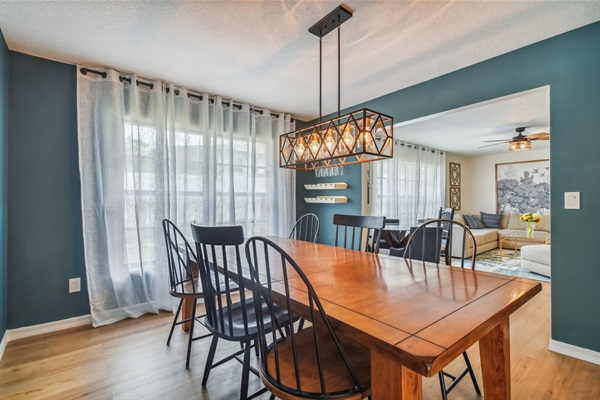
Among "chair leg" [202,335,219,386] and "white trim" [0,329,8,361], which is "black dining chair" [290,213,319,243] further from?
"white trim" [0,329,8,361]

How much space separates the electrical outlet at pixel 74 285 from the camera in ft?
8.50

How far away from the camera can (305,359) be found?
119cm

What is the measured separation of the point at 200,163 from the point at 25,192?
4.79ft

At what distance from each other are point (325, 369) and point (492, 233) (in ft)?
21.1

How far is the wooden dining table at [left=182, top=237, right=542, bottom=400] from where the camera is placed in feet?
2.73

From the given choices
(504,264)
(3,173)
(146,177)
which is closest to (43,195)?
(3,173)

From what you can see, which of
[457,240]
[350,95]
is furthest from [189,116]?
[457,240]

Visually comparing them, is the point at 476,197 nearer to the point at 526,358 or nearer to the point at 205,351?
the point at 526,358

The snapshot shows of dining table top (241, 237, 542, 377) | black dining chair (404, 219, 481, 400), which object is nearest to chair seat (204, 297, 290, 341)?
dining table top (241, 237, 542, 377)

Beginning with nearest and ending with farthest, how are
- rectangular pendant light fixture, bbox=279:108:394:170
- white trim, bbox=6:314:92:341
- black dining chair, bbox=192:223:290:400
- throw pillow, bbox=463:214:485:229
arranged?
black dining chair, bbox=192:223:290:400 → rectangular pendant light fixture, bbox=279:108:394:170 → white trim, bbox=6:314:92:341 → throw pillow, bbox=463:214:485:229

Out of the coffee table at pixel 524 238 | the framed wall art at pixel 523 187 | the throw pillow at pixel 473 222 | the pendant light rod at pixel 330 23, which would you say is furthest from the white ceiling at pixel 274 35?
the framed wall art at pixel 523 187

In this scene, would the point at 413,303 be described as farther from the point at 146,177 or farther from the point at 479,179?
the point at 479,179

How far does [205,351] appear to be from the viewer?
2172 mm

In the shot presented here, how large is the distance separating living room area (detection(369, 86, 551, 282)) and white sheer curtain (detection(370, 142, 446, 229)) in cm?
2
